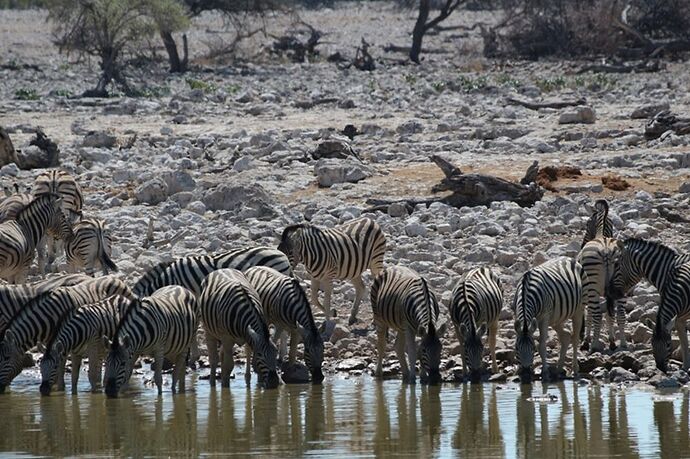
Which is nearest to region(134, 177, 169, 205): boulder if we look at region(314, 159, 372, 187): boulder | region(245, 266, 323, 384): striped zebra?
region(314, 159, 372, 187): boulder

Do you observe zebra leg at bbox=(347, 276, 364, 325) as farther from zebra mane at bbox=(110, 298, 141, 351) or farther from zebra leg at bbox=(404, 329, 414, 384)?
zebra mane at bbox=(110, 298, 141, 351)

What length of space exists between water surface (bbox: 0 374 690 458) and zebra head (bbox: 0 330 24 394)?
167 mm

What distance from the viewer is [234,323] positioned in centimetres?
1244

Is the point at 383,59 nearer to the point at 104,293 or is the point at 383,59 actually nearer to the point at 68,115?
the point at 68,115

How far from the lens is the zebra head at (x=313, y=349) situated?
1253 cm

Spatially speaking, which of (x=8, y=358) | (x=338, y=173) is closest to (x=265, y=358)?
(x=8, y=358)

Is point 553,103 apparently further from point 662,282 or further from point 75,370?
point 75,370

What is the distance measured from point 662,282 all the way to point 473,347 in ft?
7.58

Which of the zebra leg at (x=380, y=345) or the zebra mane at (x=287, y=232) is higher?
the zebra mane at (x=287, y=232)

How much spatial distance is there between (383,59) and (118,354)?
28.1m

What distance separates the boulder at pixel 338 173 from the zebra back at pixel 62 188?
3249 millimetres

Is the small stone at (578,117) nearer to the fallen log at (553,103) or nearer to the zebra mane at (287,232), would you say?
the fallen log at (553,103)

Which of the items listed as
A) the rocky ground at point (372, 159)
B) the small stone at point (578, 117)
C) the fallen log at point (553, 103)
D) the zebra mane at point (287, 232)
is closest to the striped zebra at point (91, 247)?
the rocky ground at point (372, 159)

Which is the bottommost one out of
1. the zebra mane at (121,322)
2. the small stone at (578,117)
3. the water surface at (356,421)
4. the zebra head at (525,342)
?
the water surface at (356,421)
